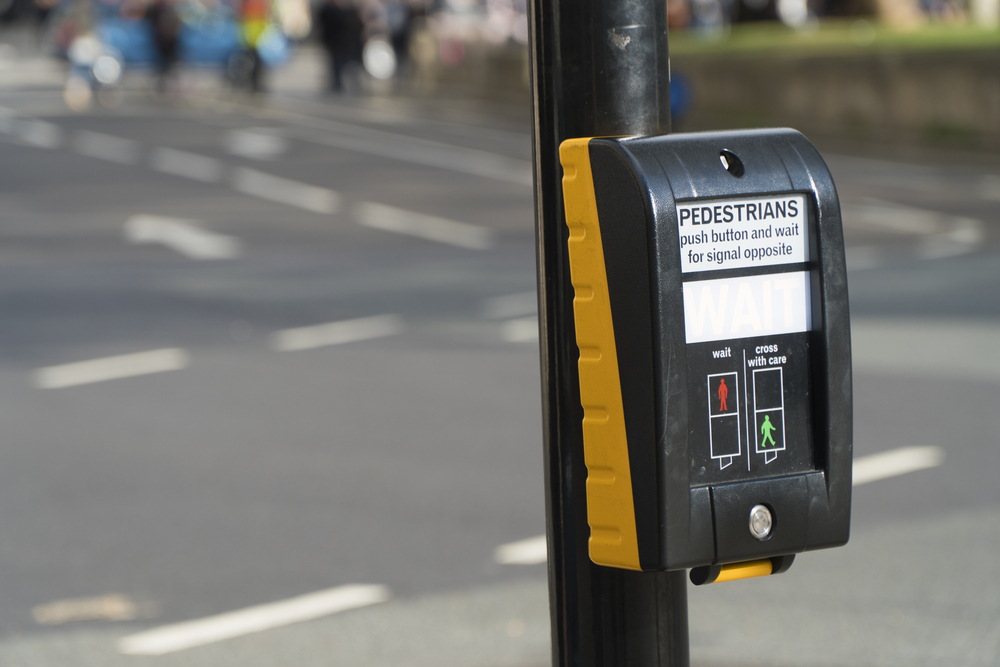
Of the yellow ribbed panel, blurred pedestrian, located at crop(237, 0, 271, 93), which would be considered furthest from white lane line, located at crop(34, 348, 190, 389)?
blurred pedestrian, located at crop(237, 0, 271, 93)

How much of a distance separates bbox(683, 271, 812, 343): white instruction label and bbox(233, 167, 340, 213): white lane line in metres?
15.2

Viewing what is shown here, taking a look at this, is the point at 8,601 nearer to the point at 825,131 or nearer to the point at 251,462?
the point at 251,462

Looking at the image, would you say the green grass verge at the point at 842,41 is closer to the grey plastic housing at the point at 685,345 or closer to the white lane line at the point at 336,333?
the white lane line at the point at 336,333

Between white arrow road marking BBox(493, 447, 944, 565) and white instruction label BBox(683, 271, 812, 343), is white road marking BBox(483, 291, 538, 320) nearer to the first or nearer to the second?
white arrow road marking BBox(493, 447, 944, 565)

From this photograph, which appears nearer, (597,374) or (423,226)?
(597,374)

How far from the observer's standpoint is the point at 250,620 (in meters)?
5.27

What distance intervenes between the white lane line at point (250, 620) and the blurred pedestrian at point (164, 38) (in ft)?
91.7

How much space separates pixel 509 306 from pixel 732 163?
923 cm

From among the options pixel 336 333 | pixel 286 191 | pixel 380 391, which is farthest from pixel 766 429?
pixel 286 191

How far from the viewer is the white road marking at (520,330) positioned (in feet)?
33.6

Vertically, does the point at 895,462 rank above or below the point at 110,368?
below

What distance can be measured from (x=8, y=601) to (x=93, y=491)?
1402 millimetres

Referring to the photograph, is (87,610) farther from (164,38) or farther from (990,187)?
(164,38)

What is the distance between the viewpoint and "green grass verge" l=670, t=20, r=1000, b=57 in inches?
890
